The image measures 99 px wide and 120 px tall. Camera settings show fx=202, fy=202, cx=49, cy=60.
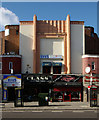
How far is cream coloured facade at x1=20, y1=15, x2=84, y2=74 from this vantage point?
29547 mm

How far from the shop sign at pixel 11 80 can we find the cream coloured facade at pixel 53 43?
163cm

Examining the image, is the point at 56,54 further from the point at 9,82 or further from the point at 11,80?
the point at 9,82

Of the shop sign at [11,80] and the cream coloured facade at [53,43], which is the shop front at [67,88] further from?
the shop sign at [11,80]

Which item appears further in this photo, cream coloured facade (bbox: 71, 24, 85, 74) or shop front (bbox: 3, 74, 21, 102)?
cream coloured facade (bbox: 71, 24, 85, 74)

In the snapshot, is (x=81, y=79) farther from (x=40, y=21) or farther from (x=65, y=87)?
(x=40, y=21)

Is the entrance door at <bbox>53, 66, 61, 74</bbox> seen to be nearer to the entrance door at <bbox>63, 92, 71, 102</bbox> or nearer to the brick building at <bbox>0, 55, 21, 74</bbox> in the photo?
the entrance door at <bbox>63, 92, 71, 102</bbox>

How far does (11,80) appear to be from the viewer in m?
28.4

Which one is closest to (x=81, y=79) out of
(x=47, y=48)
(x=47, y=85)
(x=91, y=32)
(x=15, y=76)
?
(x=47, y=85)

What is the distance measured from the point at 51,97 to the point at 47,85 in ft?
5.83

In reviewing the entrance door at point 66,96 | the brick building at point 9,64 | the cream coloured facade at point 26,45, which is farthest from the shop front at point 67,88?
the brick building at point 9,64

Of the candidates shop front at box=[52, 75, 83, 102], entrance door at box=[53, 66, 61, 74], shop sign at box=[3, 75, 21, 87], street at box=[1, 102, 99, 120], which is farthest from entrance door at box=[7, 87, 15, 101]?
street at box=[1, 102, 99, 120]

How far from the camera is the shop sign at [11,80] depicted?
92.9ft

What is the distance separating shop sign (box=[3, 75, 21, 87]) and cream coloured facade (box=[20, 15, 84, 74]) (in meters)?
1.63

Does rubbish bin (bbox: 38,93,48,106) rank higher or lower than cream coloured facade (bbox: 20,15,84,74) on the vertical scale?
lower
